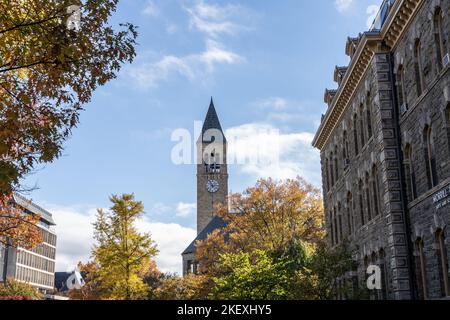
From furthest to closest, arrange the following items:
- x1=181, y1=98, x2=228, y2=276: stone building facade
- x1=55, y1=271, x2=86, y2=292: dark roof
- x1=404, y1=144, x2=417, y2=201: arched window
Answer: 1. x1=55, y1=271, x2=86, y2=292: dark roof
2. x1=181, y1=98, x2=228, y2=276: stone building facade
3. x1=404, y1=144, x2=417, y2=201: arched window

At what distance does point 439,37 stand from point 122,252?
24677 millimetres

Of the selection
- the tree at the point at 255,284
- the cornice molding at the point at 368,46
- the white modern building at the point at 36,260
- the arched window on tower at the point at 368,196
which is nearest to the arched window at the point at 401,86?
the cornice molding at the point at 368,46

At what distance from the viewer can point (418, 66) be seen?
21.1 meters

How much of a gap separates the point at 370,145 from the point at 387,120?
2.41 m

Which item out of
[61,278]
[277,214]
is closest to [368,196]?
[277,214]

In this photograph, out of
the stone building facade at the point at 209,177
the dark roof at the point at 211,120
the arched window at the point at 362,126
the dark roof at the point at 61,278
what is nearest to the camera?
the arched window at the point at 362,126

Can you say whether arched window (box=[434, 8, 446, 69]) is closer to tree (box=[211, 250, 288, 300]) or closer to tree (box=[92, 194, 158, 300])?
tree (box=[211, 250, 288, 300])

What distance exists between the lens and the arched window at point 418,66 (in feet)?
67.5

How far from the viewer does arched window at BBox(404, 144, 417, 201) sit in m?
22.0

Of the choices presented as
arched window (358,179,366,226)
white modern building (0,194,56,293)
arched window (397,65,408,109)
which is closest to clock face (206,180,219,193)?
white modern building (0,194,56,293)

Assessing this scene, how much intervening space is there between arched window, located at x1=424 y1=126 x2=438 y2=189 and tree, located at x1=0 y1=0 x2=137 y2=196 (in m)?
11.8

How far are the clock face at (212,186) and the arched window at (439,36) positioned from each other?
87651mm

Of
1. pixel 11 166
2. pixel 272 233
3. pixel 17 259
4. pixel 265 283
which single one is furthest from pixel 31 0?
pixel 17 259

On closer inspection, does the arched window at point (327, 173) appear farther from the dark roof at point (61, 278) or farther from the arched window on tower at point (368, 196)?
the dark roof at point (61, 278)
